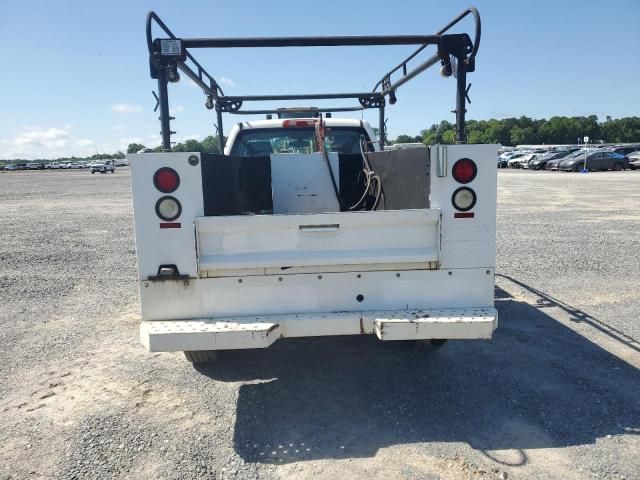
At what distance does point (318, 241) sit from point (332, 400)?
116 centimetres

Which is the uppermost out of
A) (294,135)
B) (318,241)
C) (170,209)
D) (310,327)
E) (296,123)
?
(296,123)

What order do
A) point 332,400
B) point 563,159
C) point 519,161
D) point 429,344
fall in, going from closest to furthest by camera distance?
1. point 332,400
2. point 429,344
3. point 563,159
4. point 519,161

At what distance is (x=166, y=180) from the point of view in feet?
10.6

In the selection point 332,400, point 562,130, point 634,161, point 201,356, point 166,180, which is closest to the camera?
point 166,180

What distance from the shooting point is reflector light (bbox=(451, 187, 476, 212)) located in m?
3.31

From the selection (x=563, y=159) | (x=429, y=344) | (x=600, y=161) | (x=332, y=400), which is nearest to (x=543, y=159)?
(x=563, y=159)

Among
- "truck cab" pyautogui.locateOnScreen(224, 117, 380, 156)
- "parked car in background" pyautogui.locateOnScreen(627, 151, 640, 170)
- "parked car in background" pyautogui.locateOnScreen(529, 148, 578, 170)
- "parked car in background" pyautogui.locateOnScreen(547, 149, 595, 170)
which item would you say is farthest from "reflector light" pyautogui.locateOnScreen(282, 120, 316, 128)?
"parked car in background" pyautogui.locateOnScreen(529, 148, 578, 170)

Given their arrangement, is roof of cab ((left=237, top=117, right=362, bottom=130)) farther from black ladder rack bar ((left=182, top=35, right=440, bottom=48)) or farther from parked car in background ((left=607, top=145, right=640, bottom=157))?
parked car in background ((left=607, top=145, right=640, bottom=157))

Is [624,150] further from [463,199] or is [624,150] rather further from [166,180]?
[166,180]

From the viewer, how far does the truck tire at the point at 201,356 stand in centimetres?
392

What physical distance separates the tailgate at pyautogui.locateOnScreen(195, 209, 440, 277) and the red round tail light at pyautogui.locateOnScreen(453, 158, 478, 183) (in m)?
0.28

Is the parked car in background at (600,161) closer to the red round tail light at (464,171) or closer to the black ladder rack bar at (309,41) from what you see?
the black ladder rack bar at (309,41)

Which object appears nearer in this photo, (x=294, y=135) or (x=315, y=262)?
(x=315, y=262)

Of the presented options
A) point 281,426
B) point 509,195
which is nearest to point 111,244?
point 281,426
